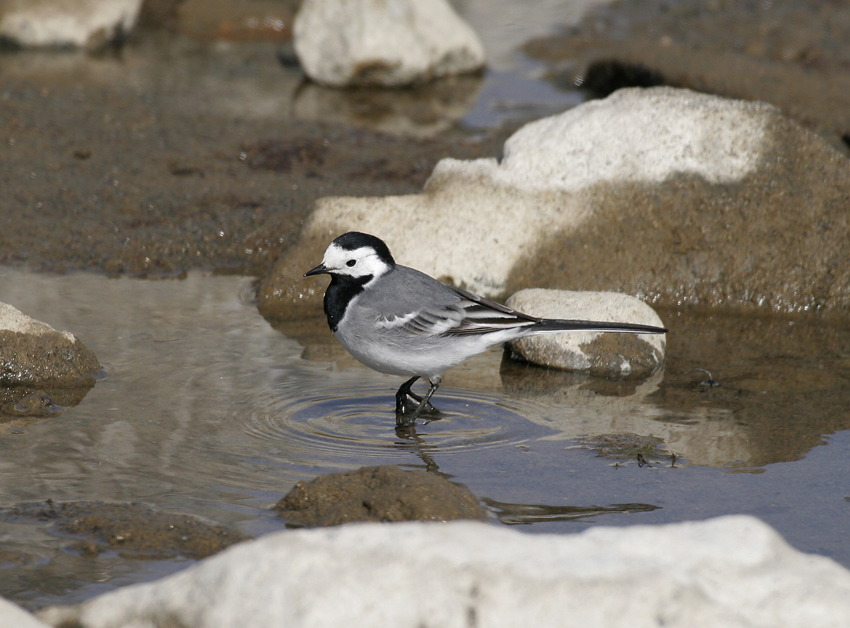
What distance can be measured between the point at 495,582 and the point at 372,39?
11.6m

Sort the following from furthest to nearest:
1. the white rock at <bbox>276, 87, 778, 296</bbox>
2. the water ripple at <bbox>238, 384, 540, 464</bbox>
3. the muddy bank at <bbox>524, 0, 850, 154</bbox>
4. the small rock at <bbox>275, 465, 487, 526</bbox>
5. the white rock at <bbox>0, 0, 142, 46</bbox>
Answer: the white rock at <bbox>0, 0, 142, 46</bbox> → the muddy bank at <bbox>524, 0, 850, 154</bbox> → the white rock at <bbox>276, 87, 778, 296</bbox> → the water ripple at <bbox>238, 384, 540, 464</bbox> → the small rock at <bbox>275, 465, 487, 526</bbox>

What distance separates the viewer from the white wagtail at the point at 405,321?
5.87 metres

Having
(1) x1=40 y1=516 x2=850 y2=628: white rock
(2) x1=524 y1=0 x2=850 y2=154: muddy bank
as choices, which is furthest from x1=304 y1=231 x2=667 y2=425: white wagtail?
(2) x1=524 y1=0 x2=850 y2=154: muddy bank

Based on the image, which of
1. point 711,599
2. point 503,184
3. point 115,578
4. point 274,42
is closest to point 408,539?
point 711,599

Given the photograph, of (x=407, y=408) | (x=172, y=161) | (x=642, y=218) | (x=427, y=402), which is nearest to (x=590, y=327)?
(x=427, y=402)

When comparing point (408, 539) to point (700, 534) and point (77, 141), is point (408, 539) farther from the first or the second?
point (77, 141)

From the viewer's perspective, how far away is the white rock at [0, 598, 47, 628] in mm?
3020

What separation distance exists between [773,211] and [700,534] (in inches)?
200

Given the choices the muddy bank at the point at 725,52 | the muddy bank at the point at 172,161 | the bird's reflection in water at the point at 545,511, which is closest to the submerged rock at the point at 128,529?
the bird's reflection in water at the point at 545,511

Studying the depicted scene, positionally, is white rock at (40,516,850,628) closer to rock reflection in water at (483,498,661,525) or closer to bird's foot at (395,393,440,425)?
rock reflection in water at (483,498,661,525)

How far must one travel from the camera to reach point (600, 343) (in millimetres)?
6801

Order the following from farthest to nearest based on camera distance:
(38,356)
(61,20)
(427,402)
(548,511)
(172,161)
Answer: (61,20), (172,161), (38,356), (427,402), (548,511)

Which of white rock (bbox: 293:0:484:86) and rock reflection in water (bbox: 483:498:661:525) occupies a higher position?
white rock (bbox: 293:0:484:86)

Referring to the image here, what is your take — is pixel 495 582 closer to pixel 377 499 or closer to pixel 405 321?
pixel 377 499
